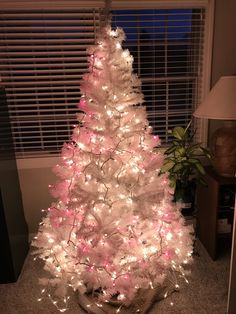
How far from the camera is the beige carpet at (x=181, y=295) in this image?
5.89 ft

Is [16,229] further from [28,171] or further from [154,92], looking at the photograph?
[154,92]

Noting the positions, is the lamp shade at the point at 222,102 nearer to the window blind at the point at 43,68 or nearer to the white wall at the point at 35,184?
the window blind at the point at 43,68

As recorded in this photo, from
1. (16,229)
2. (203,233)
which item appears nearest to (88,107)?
(16,229)

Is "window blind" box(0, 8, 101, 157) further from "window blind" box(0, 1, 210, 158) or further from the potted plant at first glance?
the potted plant

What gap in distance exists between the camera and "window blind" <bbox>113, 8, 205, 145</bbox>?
2270 mm

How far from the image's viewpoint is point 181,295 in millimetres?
1896

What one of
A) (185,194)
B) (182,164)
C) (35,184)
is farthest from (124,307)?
(35,184)

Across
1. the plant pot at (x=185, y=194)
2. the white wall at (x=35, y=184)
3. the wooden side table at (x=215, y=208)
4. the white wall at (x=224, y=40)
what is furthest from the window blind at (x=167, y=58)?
the white wall at (x=35, y=184)

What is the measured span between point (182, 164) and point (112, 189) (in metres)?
0.75

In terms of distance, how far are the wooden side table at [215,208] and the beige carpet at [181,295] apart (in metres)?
0.17

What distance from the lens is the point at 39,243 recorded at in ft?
6.07

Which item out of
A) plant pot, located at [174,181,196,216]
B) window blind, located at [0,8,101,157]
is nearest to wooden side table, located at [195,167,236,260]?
plant pot, located at [174,181,196,216]

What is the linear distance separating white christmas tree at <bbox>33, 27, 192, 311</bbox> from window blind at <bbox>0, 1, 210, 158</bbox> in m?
0.75

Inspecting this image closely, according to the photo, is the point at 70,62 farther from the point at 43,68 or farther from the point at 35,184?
the point at 35,184
